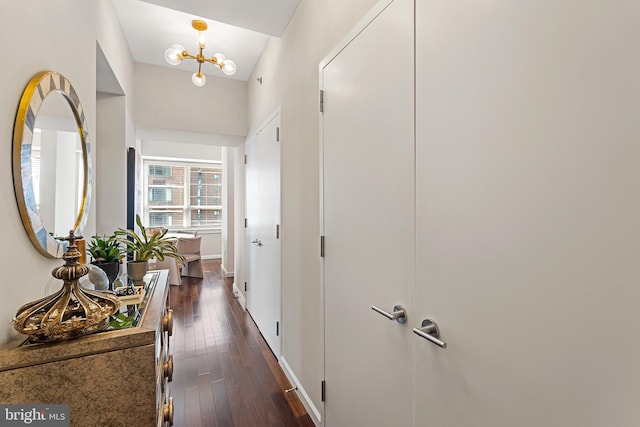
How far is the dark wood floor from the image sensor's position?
6.15 feet

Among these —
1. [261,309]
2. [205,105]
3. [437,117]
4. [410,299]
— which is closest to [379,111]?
[437,117]

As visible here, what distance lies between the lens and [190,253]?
17.2ft

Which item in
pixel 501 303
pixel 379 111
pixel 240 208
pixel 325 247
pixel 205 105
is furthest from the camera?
pixel 240 208

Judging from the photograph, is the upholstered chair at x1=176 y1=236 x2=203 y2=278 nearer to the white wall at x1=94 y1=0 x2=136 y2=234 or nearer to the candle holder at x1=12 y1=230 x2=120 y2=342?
the white wall at x1=94 y1=0 x2=136 y2=234

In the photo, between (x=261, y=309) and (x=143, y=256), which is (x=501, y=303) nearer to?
(x=143, y=256)

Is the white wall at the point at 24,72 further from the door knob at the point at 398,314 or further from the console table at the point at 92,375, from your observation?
the door knob at the point at 398,314

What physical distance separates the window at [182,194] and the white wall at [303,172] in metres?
5.77

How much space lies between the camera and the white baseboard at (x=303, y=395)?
177 cm

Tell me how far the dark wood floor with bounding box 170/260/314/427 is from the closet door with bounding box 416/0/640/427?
1379 millimetres

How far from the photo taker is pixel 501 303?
2.36 ft

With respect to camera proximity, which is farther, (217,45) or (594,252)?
(217,45)

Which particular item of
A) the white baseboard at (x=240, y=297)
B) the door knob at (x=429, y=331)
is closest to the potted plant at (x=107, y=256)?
the door knob at (x=429, y=331)

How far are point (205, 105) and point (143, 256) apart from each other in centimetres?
252

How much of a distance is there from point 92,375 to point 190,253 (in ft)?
15.4
